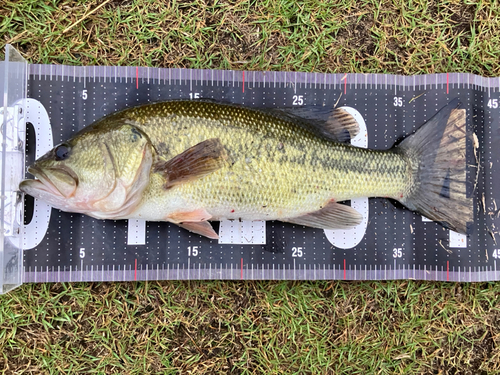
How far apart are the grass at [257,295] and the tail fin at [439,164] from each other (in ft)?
2.05

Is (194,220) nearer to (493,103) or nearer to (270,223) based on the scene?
(270,223)

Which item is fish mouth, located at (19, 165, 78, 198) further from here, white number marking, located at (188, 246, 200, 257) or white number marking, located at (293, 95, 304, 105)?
white number marking, located at (293, 95, 304, 105)

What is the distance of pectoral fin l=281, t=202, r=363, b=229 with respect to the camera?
2.89 metres

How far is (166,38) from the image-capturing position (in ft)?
10.4

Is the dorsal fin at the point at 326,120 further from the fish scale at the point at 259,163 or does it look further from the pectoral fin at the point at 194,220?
the pectoral fin at the point at 194,220

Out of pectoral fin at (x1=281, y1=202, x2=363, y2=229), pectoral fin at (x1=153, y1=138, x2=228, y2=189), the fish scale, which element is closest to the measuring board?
pectoral fin at (x1=281, y1=202, x2=363, y2=229)

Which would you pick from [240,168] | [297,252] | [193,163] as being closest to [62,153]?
[193,163]

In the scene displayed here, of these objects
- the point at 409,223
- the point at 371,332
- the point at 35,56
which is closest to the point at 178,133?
the point at 35,56

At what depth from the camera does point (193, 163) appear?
8.23ft

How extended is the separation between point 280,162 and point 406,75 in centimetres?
160

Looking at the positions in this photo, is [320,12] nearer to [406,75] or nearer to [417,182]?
[406,75]

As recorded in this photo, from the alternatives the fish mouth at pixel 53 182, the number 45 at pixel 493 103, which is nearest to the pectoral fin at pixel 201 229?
the fish mouth at pixel 53 182

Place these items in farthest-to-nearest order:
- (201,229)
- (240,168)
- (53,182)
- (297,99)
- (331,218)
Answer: (297,99) → (331,218) → (201,229) → (240,168) → (53,182)

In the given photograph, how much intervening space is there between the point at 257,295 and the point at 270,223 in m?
0.64
